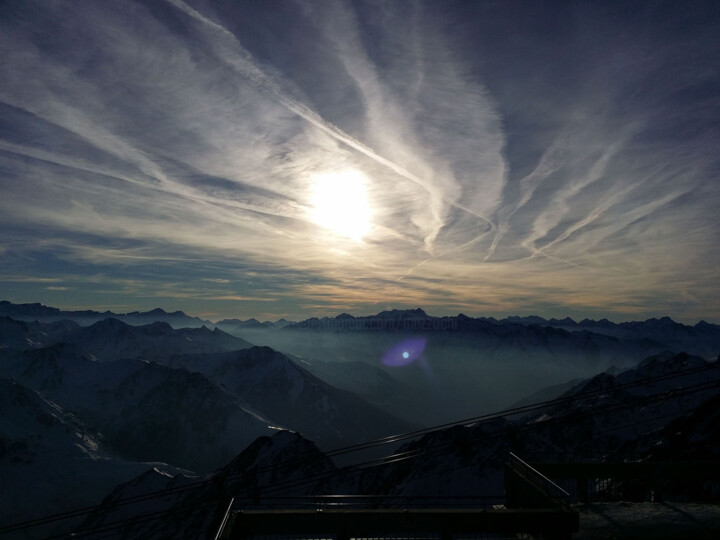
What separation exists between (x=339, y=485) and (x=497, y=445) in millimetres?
67403

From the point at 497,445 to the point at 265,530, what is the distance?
15107cm

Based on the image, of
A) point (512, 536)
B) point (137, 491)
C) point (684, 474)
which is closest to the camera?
point (512, 536)

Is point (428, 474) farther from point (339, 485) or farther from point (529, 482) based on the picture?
point (529, 482)

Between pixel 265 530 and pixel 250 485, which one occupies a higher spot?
pixel 265 530

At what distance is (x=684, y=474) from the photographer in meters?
29.2

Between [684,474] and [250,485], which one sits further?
[250,485]

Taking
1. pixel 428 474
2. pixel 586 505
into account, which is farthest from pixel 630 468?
pixel 428 474

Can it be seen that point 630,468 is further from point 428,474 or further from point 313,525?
point 428,474

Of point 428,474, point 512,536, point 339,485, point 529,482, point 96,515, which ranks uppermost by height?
point 529,482

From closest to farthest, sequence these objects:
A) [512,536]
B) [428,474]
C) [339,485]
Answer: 1. [512,536]
2. [428,474]
3. [339,485]

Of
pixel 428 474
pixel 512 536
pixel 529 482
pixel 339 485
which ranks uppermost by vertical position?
pixel 529 482

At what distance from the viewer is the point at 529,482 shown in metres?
26.1

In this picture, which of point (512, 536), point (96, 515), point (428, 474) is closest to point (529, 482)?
point (512, 536)

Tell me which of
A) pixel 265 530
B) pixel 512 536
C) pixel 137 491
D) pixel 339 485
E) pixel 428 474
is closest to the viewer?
pixel 265 530
